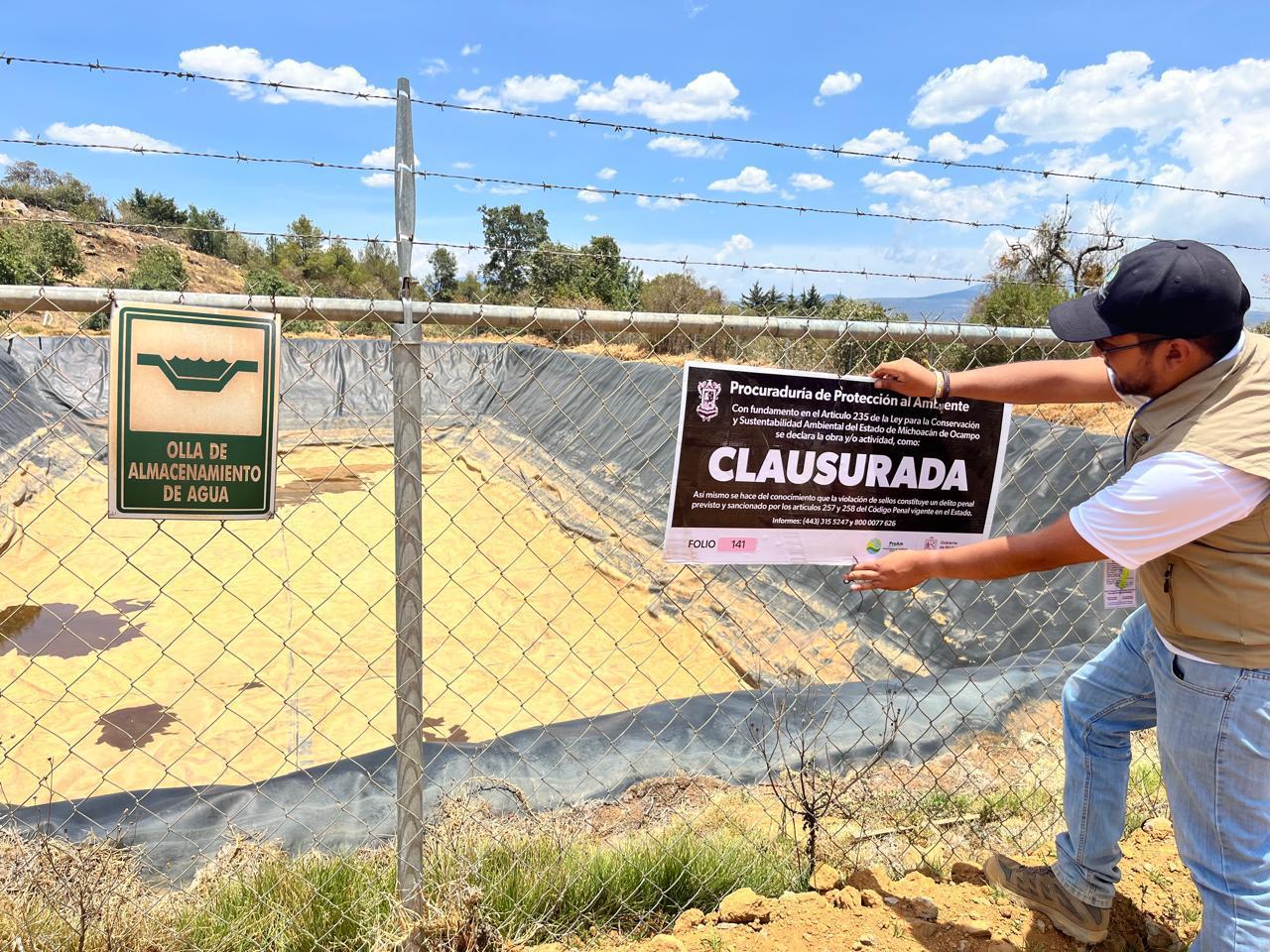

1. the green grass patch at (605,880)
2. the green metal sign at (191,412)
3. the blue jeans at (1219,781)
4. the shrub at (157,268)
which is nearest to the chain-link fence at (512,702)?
the green grass patch at (605,880)

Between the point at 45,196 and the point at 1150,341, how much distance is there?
2646 inches

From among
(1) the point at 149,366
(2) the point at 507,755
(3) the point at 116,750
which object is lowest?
(3) the point at 116,750

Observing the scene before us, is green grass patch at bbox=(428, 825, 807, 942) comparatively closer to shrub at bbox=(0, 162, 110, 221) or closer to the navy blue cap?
the navy blue cap

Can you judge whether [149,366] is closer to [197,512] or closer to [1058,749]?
[197,512]

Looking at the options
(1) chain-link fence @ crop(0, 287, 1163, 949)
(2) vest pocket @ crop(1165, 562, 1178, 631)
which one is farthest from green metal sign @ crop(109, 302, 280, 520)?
(2) vest pocket @ crop(1165, 562, 1178, 631)

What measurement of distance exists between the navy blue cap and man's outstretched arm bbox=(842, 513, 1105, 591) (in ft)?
1.68

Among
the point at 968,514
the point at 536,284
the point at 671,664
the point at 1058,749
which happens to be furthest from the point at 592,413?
the point at 536,284

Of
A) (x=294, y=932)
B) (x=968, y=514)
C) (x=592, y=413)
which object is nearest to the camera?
(x=294, y=932)

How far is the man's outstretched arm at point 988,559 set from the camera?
2.01 m

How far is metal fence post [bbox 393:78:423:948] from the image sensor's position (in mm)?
2131

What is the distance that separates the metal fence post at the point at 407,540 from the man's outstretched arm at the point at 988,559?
1.29 m

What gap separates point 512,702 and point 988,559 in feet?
23.3

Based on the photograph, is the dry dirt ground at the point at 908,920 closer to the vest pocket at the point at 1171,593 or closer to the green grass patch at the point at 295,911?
the green grass patch at the point at 295,911

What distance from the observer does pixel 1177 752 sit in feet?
6.72
